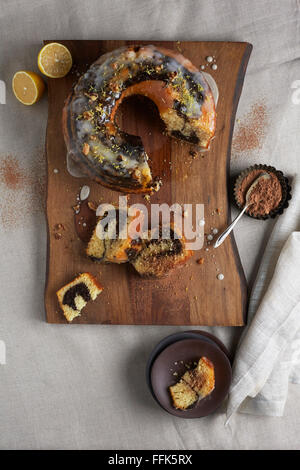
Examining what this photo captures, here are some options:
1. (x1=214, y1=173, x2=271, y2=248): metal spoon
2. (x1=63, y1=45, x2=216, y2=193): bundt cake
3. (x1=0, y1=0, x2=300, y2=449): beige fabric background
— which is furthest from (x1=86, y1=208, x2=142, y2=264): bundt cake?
(x1=214, y1=173, x2=271, y2=248): metal spoon

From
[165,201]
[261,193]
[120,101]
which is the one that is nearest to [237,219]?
[261,193]

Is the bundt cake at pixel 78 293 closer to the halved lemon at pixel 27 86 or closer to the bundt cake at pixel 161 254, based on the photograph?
the bundt cake at pixel 161 254

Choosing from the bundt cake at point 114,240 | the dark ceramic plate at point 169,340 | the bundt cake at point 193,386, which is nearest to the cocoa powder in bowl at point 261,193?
the bundt cake at point 114,240

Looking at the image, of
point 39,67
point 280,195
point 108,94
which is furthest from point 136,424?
point 39,67

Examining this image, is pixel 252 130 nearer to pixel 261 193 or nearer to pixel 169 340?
pixel 261 193

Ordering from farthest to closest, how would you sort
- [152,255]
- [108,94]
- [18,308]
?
[18,308] → [152,255] → [108,94]

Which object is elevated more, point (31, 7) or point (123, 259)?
point (31, 7)
